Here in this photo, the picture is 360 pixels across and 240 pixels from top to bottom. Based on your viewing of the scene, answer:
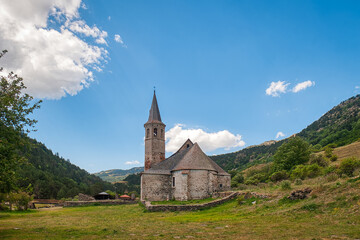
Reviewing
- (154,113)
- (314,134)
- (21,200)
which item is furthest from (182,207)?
(314,134)

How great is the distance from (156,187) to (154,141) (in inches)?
399

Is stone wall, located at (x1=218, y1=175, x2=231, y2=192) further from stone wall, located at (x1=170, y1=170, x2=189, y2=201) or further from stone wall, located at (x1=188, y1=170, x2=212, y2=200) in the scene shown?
stone wall, located at (x1=170, y1=170, x2=189, y2=201)

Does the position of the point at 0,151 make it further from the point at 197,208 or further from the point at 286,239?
the point at 197,208

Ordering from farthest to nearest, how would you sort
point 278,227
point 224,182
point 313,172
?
1. point 224,182
2. point 313,172
3. point 278,227

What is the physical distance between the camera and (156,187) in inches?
1334

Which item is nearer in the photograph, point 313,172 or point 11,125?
point 11,125

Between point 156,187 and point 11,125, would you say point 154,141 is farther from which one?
point 11,125

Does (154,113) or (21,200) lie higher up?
(154,113)

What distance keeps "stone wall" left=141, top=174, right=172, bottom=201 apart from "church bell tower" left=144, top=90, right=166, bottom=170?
7.51 meters

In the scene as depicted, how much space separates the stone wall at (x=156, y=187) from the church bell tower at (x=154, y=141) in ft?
24.6

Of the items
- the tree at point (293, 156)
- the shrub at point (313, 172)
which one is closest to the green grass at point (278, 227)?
the shrub at point (313, 172)

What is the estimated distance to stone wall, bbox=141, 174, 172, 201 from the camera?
33.6m

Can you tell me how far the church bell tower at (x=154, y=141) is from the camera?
4191cm

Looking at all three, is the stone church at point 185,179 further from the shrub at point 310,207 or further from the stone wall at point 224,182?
the shrub at point 310,207
